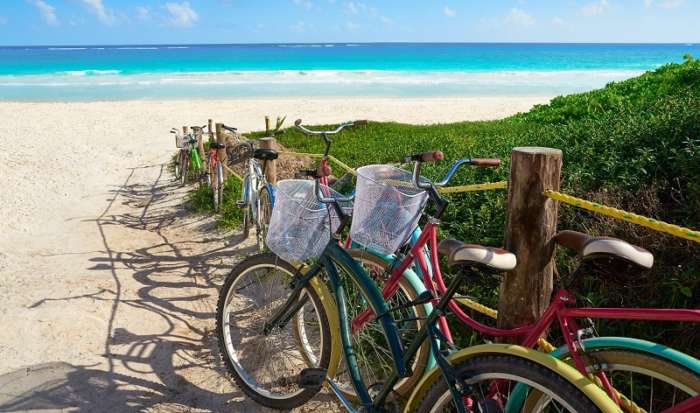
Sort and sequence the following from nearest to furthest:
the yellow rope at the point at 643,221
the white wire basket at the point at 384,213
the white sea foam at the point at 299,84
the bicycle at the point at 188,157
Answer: the yellow rope at the point at 643,221 → the white wire basket at the point at 384,213 → the bicycle at the point at 188,157 → the white sea foam at the point at 299,84

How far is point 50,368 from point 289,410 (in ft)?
5.97

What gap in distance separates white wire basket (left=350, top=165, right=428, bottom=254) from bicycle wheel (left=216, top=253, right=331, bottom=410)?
22.8 inches

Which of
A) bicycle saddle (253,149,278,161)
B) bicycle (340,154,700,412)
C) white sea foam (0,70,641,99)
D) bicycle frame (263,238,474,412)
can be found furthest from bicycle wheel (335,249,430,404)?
white sea foam (0,70,641,99)

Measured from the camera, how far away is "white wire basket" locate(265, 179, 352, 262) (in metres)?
3.07

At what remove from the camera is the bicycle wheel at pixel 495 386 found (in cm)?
175

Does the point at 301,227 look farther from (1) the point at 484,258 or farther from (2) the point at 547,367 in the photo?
(2) the point at 547,367

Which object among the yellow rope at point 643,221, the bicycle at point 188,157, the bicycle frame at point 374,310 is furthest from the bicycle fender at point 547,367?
the bicycle at point 188,157

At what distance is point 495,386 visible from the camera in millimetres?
2158

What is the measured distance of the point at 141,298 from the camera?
520cm

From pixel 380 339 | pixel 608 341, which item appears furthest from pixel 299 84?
pixel 608 341

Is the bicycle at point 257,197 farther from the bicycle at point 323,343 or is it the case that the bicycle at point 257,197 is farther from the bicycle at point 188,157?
the bicycle at point 188,157

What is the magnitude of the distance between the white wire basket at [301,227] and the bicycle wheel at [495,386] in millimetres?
1133

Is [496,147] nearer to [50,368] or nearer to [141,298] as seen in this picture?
[141,298]

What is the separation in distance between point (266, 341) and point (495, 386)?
178cm
